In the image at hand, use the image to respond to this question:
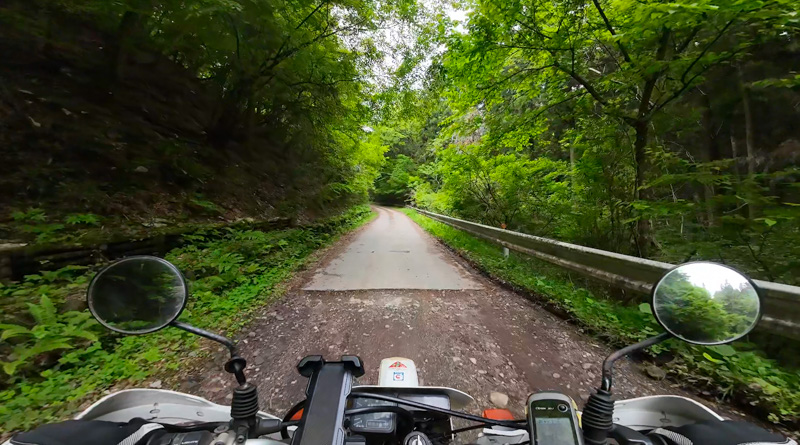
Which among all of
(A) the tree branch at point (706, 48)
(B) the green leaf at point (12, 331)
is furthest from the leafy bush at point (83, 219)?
(A) the tree branch at point (706, 48)

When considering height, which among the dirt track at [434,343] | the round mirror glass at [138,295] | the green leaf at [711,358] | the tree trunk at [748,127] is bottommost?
the dirt track at [434,343]

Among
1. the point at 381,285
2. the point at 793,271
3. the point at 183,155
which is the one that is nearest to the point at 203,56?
the point at 183,155

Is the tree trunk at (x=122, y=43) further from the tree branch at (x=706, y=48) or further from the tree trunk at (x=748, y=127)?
the tree trunk at (x=748, y=127)

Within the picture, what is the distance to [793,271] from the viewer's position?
309 centimetres

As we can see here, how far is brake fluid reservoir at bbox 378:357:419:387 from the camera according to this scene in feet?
4.73

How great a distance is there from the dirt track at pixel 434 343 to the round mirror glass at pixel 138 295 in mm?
1336

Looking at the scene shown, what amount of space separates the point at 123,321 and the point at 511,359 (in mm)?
2975

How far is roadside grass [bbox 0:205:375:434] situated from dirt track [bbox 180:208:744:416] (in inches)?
17.9

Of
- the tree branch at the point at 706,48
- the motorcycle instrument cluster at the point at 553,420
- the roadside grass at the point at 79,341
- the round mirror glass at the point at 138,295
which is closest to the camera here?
the motorcycle instrument cluster at the point at 553,420

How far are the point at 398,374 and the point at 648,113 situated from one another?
5522mm

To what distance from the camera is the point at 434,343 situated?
318 centimetres

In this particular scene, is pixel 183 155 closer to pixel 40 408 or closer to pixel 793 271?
pixel 40 408

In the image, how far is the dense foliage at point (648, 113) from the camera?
3.30 m

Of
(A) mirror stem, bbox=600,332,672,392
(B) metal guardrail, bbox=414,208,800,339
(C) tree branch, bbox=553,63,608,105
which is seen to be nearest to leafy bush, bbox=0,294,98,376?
(A) mirror stem, bbox=600,332,672,392
